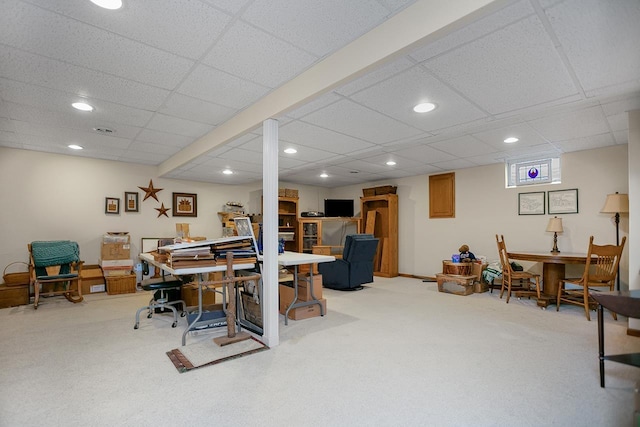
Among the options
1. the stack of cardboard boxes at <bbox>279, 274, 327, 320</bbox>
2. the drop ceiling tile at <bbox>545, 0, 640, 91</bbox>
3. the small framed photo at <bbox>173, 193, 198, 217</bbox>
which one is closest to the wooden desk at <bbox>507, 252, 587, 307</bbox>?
the drop ceiling tile at <bbox>545, 0, 640, 91</bbox>

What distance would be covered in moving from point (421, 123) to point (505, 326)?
98.5 inches

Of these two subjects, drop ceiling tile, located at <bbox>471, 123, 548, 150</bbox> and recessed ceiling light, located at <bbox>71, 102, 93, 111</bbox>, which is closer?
recessed ceiling light, located at <bbox>71, 102, 93, 111</bbox>

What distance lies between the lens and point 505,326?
360 centimetres

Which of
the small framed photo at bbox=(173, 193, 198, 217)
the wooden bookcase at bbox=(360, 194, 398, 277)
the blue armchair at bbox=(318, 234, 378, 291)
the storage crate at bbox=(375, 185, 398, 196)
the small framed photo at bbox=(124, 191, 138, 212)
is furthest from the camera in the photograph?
the storage crate at bbox=(375, 185, 398, 196)

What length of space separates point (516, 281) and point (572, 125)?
2872 millimetres

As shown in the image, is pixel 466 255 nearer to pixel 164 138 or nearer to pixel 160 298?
pixel 160 298

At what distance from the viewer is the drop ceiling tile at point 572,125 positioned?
11.1 ft

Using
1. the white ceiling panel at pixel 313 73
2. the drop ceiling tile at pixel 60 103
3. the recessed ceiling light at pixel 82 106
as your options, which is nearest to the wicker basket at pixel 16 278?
the white ceiling panel at pixel 313 73

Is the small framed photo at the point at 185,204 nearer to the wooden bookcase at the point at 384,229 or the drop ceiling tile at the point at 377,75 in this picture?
the wooden bookcase at the point at 384,229

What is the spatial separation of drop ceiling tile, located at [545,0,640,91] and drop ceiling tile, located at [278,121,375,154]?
2409 millimetres

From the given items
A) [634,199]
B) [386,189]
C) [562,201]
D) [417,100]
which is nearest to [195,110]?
[417,100]

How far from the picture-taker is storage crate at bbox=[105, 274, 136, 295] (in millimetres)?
5367

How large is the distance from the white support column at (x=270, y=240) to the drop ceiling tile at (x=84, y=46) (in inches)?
37.0

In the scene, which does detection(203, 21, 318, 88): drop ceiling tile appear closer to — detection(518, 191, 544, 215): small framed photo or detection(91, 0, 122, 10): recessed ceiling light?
detection(91, 0, 122, 10): recessed ceiling light
